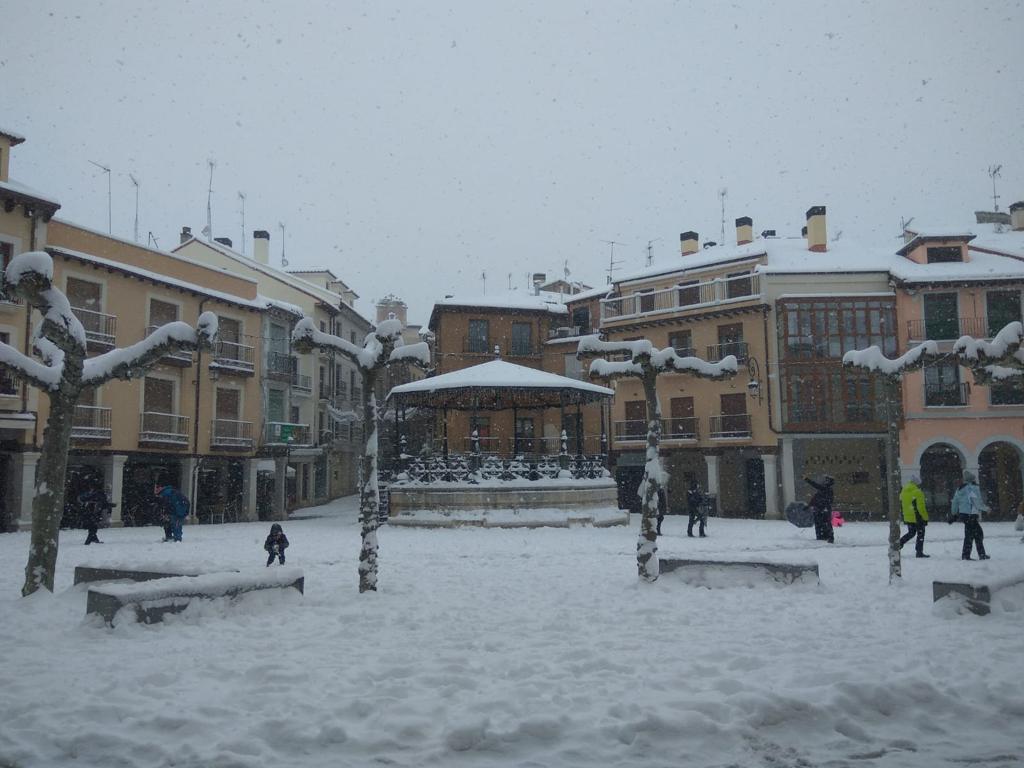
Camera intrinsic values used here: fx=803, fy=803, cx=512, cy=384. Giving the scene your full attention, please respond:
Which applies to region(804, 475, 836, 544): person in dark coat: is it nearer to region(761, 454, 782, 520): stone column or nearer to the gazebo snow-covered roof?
the gazebo snow-covered roof

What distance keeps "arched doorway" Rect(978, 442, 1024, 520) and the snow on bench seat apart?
2475 centimetres

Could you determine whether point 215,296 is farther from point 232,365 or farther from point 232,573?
point 232,573

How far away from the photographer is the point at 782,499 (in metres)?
30.8

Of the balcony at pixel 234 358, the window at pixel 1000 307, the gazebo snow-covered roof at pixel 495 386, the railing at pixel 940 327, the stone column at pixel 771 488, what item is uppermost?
the window at pixel 1000 307

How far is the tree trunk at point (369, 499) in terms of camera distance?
9617 millimetres

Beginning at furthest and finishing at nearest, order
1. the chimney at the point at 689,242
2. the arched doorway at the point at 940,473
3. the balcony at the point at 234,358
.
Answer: the chimney at the point at 689,242 → the arched doorway at the point at 940,473 → the balcony at the point at 234,358

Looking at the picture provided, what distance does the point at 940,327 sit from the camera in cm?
3005

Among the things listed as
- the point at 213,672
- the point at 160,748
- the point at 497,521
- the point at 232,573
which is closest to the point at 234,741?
the point at 160,748

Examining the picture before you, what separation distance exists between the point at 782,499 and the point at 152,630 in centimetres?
2735

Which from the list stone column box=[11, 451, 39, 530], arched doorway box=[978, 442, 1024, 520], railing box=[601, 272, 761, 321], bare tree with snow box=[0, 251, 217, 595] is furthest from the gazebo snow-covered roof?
arched doorway box=[978, 442, 1024, 520]

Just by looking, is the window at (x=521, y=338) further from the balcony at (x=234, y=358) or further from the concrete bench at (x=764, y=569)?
the concrete bench at (x=764, y=569)

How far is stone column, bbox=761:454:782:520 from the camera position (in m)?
30.6

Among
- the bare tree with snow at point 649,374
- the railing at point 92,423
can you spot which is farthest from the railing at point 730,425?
the railing at point 92,423

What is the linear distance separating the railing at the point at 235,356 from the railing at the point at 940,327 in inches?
989
